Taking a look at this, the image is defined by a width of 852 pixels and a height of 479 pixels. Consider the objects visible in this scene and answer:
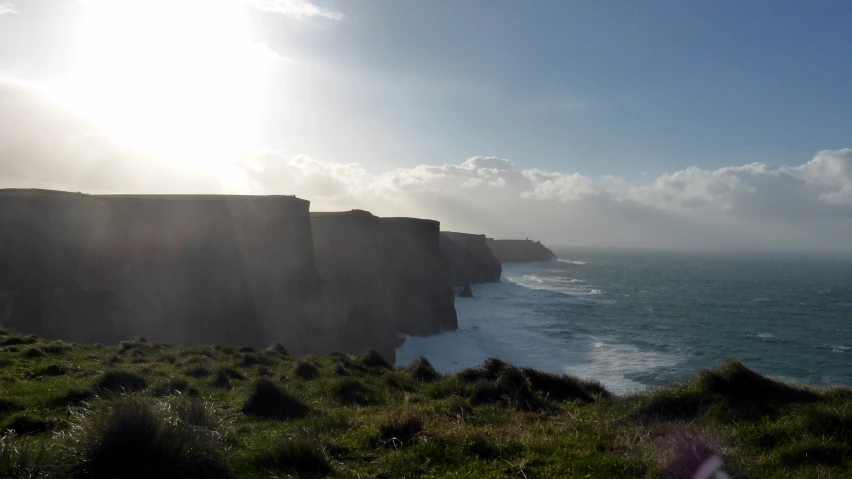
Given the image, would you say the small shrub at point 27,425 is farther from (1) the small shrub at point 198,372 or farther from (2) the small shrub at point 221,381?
(1) the small shrub at point 198,372

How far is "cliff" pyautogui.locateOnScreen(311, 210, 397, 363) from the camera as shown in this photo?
150 feet

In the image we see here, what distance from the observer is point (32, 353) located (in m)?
15.2

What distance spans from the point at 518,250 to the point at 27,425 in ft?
556

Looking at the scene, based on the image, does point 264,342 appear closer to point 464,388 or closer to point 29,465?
point 464,388

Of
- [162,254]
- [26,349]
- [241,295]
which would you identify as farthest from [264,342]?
[26,349]

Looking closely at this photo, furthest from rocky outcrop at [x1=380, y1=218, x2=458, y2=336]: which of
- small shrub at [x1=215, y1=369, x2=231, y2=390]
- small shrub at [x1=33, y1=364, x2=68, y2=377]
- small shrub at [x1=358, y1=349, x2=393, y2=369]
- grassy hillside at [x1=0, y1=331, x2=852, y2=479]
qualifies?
grassy hillside at [x1=0, y1=331, x2=852, y2=479]

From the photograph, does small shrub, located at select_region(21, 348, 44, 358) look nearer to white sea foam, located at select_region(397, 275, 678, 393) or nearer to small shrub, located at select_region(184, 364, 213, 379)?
small shrub, located at select_region(184, 364, 213, 379)

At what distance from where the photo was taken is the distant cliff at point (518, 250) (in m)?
165

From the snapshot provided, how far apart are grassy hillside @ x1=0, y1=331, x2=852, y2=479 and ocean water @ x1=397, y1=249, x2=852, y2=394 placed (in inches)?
501

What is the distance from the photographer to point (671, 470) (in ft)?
18.0

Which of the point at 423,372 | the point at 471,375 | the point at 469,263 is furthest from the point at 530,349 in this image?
the point at 469,263

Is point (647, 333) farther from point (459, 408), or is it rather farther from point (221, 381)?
point (459, 408)

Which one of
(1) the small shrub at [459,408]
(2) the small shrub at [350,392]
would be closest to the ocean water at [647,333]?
(2) the small shrub at [350,392]

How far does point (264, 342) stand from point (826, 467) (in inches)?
1469
